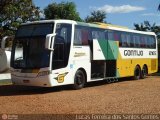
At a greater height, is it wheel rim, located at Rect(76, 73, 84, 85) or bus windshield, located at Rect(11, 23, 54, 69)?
bus windshield, located at Rect(11, 23, 54, 69)

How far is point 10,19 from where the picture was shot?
38281 millimetres

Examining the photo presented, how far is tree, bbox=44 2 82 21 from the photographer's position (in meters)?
60.8

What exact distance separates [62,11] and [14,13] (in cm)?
2338

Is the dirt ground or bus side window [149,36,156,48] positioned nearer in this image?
the dirt ground

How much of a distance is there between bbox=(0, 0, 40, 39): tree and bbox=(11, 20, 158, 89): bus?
16094 mm

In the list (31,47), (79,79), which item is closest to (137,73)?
(79,79)

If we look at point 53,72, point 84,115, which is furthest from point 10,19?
point 84,115

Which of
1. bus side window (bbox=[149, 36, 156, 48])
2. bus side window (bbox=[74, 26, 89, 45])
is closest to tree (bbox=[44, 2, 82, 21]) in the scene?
bus side window (bbox=[149, 36, 156, 48])

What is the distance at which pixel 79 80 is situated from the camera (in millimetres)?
19531

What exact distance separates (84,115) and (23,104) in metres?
3.24

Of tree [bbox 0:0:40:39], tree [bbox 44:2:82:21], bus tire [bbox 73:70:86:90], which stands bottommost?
bus tire [bbox 73:70:86:90]

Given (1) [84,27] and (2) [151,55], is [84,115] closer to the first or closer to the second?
(1) [84,27]

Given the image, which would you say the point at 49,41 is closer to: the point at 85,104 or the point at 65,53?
the point at 65,53

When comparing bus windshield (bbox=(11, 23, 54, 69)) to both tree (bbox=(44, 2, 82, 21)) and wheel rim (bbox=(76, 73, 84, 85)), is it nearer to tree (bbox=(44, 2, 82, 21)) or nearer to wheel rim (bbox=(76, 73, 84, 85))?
wheel rim (bbox=(76, 73, 84, 85))
